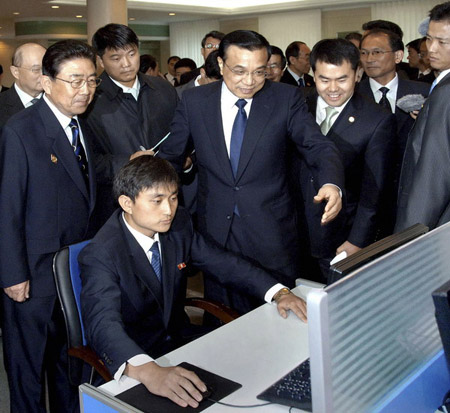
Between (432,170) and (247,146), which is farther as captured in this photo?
(247,146)

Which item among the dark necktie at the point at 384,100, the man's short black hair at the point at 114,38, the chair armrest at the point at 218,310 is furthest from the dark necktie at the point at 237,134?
the dark necktie at the point at 384,100

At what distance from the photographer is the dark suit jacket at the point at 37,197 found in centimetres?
229

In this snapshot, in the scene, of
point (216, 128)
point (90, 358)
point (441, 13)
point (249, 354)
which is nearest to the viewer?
point (249, 354)

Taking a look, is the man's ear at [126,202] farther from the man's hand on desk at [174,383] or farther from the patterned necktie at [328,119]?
the patterned necktie at [328,119]

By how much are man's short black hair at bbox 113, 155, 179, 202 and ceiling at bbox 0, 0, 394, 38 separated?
9681 millimetres

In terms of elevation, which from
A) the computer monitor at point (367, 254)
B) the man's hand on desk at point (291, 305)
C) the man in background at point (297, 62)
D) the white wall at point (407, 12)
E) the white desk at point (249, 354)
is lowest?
the white desk at point (249, 354)

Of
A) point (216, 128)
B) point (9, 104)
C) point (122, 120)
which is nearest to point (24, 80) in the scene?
point (9, 104)

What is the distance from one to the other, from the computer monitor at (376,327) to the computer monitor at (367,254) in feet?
0.09

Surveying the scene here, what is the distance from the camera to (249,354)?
1.75m

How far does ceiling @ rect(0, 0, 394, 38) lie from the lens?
452 inches

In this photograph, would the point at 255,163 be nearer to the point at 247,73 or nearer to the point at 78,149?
the point at 247,73

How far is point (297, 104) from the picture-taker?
2553mm

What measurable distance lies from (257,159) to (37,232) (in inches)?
36.4

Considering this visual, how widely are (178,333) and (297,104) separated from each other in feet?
3.47
